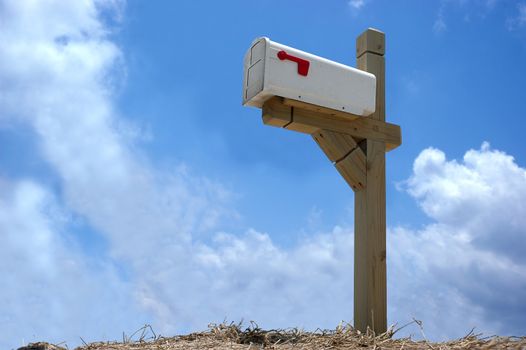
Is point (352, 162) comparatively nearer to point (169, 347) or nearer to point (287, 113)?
point (287, 113)

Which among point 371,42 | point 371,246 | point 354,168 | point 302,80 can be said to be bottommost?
point 371,246

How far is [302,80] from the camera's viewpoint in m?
4.26

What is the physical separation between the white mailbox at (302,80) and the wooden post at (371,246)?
31cm

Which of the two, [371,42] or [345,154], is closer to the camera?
[345,154]

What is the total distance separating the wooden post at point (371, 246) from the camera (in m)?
4.33

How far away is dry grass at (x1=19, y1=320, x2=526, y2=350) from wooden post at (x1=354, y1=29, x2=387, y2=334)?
0.65 ft

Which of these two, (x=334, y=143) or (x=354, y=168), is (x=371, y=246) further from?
(x=334, y=143)

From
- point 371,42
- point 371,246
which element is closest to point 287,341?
point 371,246

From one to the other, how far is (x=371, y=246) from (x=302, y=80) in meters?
1.37

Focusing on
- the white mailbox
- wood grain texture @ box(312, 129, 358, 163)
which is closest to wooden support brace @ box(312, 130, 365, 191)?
wood grain texture @ box(312, 129, 358, 163)

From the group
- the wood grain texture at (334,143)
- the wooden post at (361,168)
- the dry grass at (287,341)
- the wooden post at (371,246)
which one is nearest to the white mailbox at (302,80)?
the wooden post at (361,168)

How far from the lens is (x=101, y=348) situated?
3846 mm

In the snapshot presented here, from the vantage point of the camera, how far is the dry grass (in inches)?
133

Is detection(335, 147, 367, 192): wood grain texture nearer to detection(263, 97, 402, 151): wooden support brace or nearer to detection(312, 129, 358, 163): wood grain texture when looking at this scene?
detection(312, 129, 358, 163): wood grain texture
